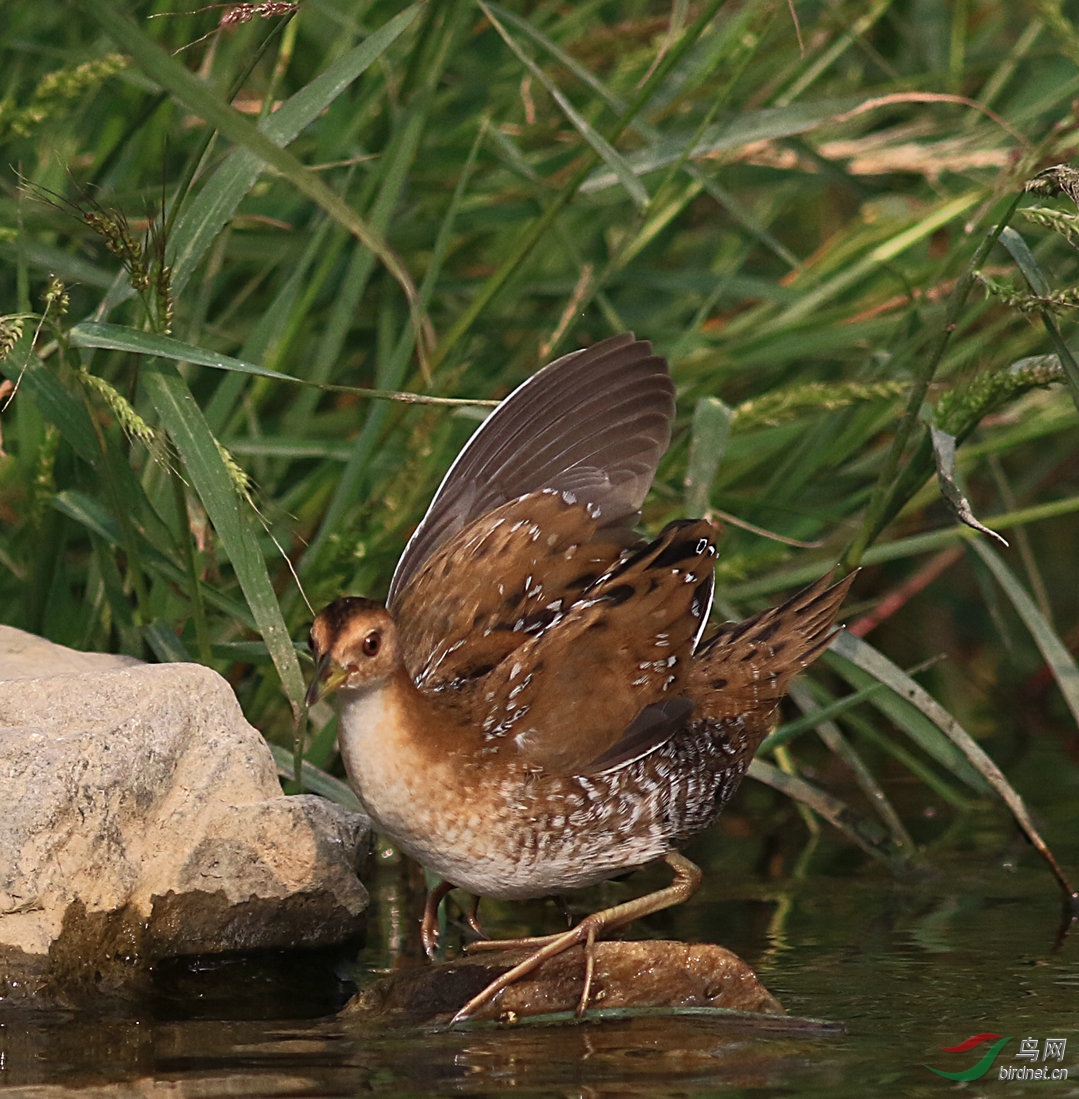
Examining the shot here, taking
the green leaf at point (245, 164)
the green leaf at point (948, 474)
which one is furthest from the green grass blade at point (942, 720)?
the green leaf at point (245, 164)

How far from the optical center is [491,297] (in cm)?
446

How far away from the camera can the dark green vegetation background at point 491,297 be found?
394 cm

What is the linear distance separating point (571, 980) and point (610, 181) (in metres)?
2.28

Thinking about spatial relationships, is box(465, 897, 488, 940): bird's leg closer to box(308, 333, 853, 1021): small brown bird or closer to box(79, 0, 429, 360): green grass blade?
box(308, 333, 853, 1021): small brown bird

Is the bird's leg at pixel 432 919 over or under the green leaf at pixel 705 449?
under

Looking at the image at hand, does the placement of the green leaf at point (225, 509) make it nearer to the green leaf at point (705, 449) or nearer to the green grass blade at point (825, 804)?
the green leaf at point (705, 449)

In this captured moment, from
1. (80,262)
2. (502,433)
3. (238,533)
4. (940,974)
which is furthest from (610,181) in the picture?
(940,974)

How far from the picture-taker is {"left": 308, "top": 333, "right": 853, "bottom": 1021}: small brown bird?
346 cm

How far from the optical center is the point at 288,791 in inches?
171

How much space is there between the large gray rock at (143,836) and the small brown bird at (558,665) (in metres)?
0.29

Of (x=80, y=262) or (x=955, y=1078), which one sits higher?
(x=80, y=262)

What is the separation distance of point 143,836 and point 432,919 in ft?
2.09

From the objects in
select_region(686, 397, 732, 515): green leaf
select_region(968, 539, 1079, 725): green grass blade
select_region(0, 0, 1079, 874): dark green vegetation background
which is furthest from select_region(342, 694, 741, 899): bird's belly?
select_region(968, 539, 1079, 725): green grass blade

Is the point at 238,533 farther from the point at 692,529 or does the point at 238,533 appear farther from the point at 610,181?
the point at 610,181
